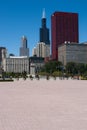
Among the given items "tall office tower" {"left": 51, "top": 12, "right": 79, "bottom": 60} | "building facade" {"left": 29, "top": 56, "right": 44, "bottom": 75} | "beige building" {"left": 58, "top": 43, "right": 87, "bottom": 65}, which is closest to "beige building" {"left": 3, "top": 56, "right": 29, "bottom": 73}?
"building facade" {"left": 29, "top": 56, "right": 44, "bottom": 75}

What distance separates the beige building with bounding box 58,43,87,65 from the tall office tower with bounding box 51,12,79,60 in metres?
26.7

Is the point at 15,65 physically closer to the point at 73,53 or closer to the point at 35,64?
the point at 35,64

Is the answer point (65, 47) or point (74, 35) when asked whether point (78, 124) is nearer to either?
point (65, 47)

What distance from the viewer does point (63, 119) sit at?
11.8 m

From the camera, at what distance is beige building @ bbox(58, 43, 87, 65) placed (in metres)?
157

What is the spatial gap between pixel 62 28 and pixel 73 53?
1564 inches

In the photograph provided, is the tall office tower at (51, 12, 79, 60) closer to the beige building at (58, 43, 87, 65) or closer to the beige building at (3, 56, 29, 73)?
the beige building at (3, 56, 29, 73)

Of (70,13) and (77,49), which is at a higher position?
(70,13)

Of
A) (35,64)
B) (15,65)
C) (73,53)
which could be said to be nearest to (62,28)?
(35,64)

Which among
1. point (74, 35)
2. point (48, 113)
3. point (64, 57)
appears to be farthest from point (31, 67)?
point (48, 113)

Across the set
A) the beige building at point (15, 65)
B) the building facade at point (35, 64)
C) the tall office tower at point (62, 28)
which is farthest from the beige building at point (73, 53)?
the beige building at point (15, 65)

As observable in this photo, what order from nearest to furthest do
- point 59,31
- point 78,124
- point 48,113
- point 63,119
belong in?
1. point 78,124
2. point 63,119
3. point 48,113
4. point 59,31

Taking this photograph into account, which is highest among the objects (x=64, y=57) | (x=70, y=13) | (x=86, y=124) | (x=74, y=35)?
(x=70, y=13)

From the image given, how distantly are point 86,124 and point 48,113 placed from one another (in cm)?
283
